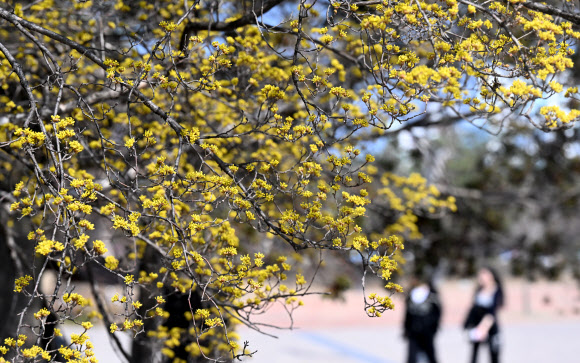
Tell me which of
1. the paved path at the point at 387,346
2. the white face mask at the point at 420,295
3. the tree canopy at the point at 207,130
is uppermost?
the paved path at the point at 387,346

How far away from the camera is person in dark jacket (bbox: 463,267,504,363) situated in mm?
7648

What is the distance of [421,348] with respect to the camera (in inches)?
308

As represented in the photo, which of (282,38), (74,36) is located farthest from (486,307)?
(74,36)

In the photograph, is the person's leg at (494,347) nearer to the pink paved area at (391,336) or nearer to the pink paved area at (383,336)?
the pink paved area at (383,336)

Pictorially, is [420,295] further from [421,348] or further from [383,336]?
[383,336]

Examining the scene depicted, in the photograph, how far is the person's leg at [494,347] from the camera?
7656 millimetres

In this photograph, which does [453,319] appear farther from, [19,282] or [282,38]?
[19,282]

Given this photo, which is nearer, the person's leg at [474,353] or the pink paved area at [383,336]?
the person's leg at [474,353]

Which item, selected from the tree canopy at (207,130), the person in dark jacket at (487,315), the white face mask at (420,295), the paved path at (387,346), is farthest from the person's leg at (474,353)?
the paved path at (387,346)

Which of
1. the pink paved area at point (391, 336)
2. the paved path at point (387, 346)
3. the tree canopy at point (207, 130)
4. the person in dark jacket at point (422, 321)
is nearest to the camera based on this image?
the tree canopy at point (207, 130)

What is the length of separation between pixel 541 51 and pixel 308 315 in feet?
58.8

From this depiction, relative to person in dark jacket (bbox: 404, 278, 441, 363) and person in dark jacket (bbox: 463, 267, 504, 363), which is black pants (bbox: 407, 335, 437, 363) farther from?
person in dark jacket (bbox: 463, 267, 504, 363)

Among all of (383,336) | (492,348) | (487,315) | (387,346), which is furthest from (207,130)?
(383,336)

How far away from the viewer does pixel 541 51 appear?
3.18 m
